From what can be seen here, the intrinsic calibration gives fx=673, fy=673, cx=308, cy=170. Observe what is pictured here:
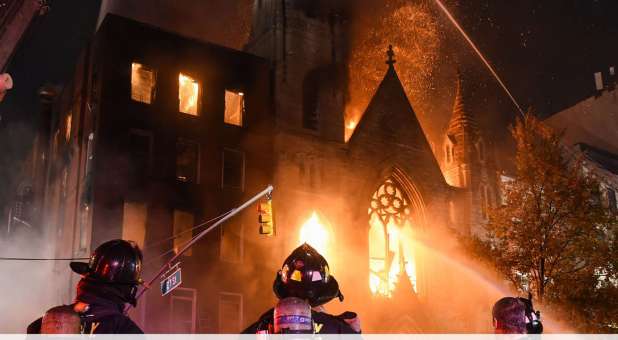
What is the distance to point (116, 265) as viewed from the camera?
557 cm

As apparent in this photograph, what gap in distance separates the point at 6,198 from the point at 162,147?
64.0 feet

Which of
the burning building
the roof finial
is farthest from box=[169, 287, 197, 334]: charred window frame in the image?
the roof finial

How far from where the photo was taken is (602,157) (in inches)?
1666

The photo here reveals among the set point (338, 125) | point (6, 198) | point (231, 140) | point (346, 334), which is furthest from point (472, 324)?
point (6, 198)

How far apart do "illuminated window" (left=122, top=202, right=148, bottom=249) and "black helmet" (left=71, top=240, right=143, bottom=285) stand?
17783 mm

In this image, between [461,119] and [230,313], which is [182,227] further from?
[461,119]

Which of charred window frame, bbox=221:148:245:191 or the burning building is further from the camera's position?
charred window frame, bbox=221:148:245:191

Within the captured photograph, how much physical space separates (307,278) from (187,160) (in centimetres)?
2022

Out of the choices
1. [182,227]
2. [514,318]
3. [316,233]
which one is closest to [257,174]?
[316,233]

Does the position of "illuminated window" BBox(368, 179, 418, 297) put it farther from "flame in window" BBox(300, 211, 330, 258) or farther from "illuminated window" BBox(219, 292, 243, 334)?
"illuminated window" BBox(219, 292, 243, 334)

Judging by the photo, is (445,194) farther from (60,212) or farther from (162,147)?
(60,212)

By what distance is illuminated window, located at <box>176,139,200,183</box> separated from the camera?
984 inches

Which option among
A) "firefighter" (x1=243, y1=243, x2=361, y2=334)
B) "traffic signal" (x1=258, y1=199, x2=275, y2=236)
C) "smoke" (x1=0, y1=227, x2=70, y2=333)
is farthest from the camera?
"smoke" (x1=0, y1=227, x2=70, y2=333)

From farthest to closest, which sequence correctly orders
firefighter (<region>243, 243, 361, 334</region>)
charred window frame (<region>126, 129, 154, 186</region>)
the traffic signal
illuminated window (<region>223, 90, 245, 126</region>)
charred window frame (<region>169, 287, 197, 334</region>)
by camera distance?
1. illuminated window (<region>223, 90, 245, 126</region>)
2. charred window frame (<region>126, 129, 154, 186</region>)
3. charred window frame (<region>169, 287, 197, 334</region>)
4. the traffic signal
5. firefighter (<region>243, 243, 361, 334</region>)
